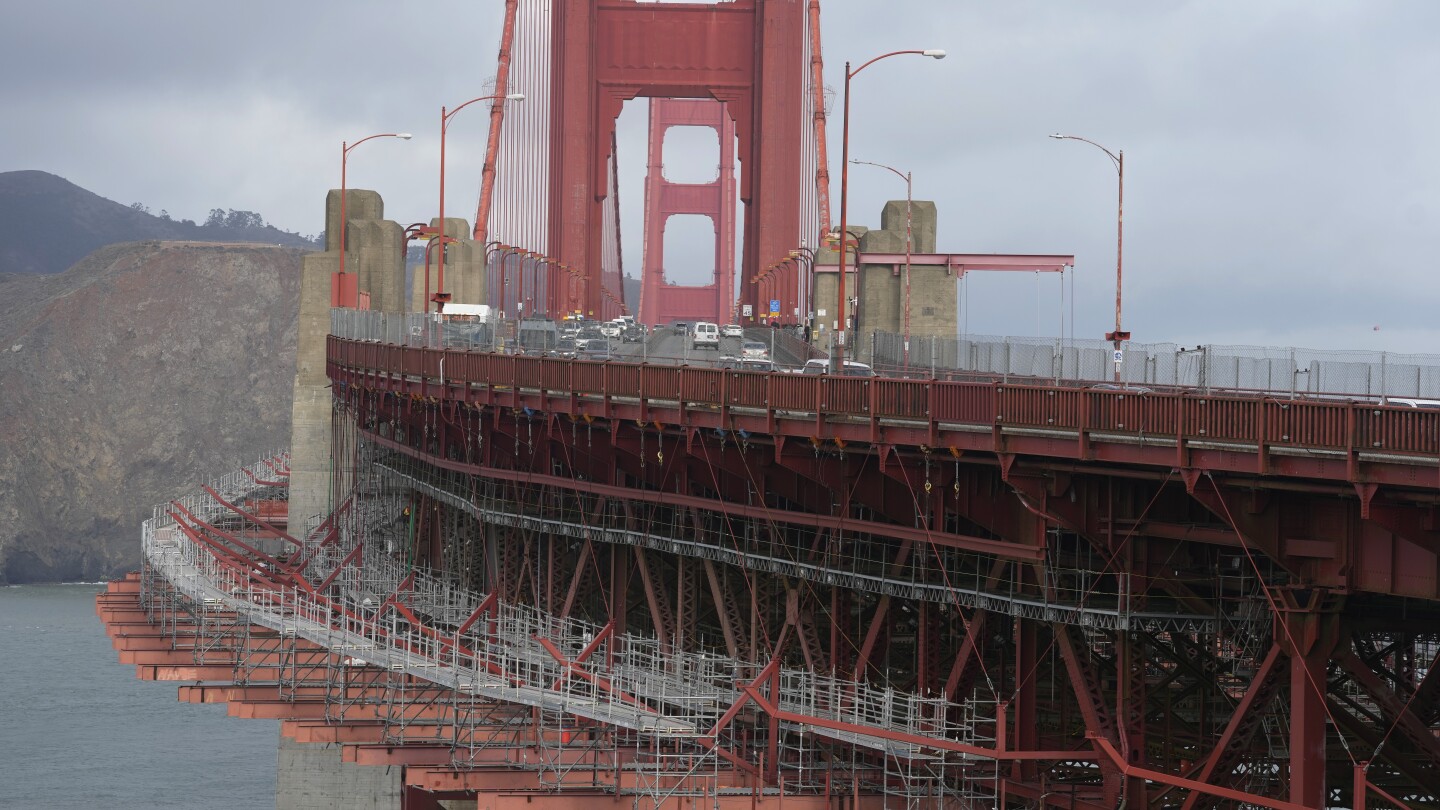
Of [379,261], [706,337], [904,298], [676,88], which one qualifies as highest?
[676,88]

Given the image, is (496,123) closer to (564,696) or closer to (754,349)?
(754,349)

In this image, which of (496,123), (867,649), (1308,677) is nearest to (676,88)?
(496,123)

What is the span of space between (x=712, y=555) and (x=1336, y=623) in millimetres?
16655

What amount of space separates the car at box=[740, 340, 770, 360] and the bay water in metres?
29.4

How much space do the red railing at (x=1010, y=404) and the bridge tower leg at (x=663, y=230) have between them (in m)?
136

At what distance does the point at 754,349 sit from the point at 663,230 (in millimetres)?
118609

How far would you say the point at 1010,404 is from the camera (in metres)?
33.2

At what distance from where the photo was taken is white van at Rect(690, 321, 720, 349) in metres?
81.2

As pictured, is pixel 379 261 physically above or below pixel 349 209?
below

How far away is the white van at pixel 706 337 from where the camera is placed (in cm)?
8119

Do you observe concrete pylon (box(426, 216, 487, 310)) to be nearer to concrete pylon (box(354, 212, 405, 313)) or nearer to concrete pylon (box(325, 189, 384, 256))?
concrete pylon (box(354, 212, 405, 313))

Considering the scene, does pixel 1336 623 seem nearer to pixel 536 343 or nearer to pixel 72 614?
pixel 536 343

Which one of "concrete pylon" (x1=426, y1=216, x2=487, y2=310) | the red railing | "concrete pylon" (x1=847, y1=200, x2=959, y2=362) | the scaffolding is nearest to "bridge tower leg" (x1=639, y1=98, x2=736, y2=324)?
"concrete pylon" (x1=426, y1=216, x2=487, y2=310)


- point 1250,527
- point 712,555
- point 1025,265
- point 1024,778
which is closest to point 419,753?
point 712,555
